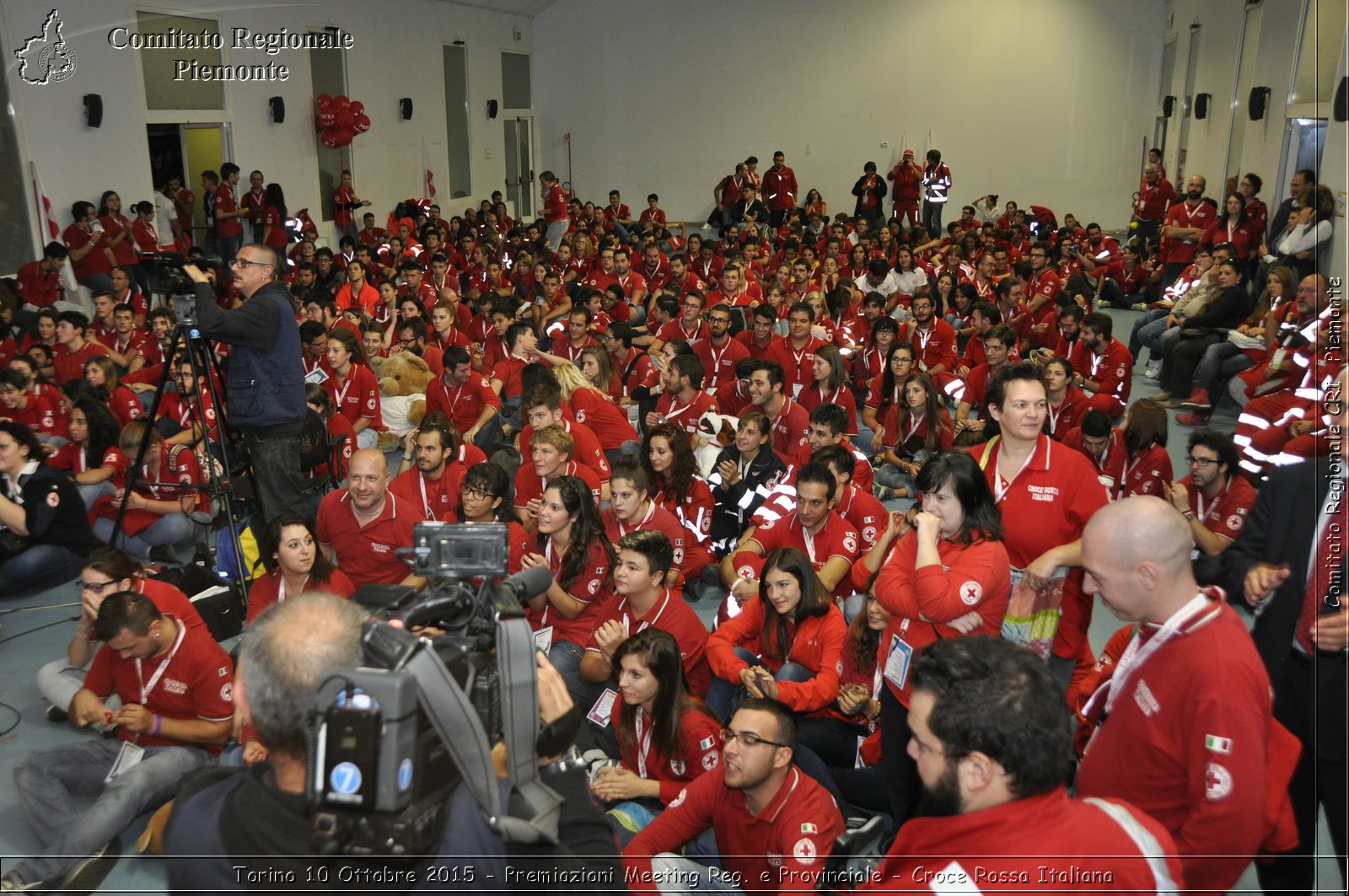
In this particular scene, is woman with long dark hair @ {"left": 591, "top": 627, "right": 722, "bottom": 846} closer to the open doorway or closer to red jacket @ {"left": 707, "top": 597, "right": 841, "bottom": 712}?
red jacket @ {"left": 707, "top": 597, "right": 841, "bottom": 712}

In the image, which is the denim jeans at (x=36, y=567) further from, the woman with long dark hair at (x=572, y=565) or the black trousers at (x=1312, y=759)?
the black trousers at (x=1312, y=759)

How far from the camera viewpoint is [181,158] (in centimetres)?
1427

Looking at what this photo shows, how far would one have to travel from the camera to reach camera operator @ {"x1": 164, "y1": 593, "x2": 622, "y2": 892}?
1.65 m

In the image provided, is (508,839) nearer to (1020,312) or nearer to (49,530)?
(49,530)

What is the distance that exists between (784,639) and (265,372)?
2.95 metres

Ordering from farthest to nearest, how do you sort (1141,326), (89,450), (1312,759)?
1. (1141,326)
2. (89,450)
3. (1312,759)

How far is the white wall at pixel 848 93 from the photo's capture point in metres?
21.1

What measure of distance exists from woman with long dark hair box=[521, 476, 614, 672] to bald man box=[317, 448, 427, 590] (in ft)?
2.32

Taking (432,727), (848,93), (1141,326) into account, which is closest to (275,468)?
(432,727)

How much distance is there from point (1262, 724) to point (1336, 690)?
685 millimetres

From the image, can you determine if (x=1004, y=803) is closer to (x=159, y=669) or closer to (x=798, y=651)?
(x=798, y=651)

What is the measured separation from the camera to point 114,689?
4.10 m

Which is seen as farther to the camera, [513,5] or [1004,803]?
[513,5]

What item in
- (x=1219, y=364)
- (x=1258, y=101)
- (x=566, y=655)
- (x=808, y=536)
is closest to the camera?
(x=566, y=655)
